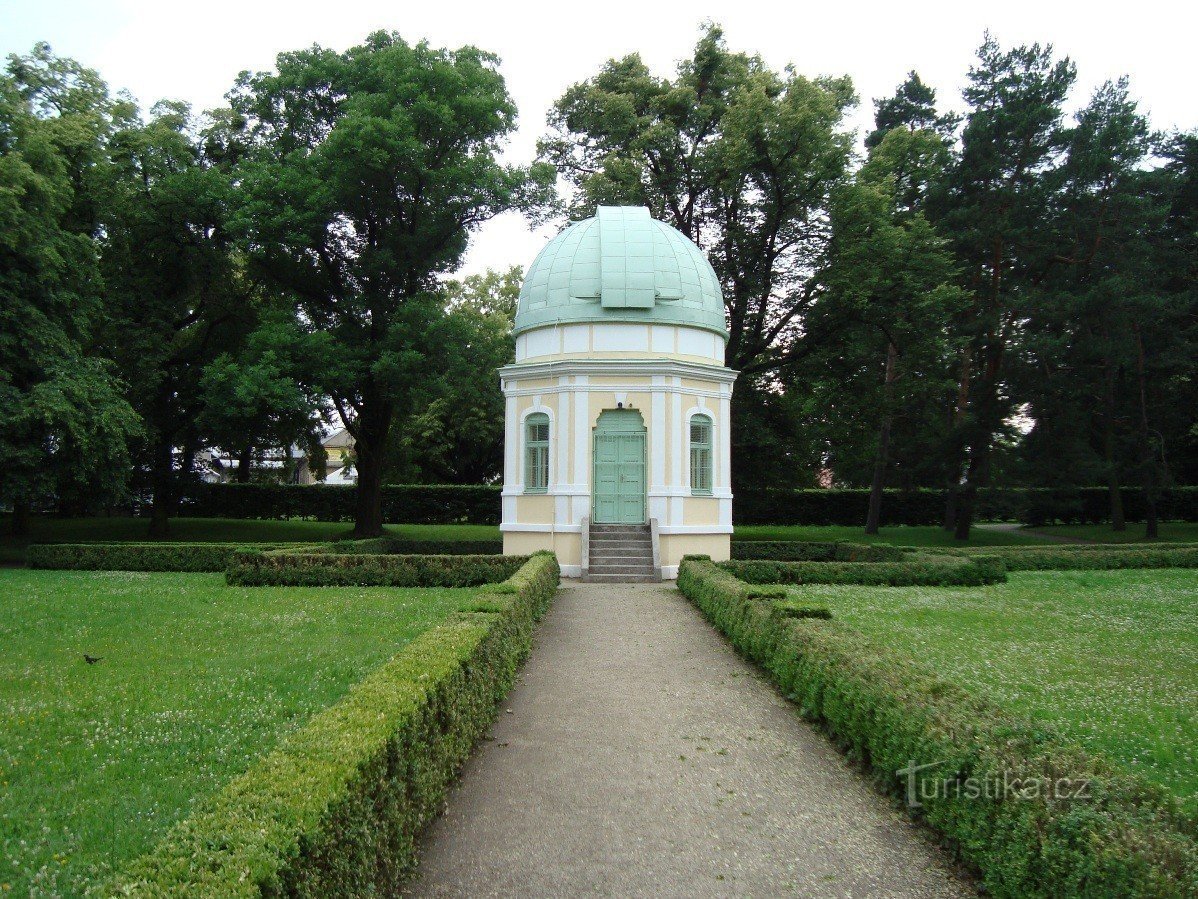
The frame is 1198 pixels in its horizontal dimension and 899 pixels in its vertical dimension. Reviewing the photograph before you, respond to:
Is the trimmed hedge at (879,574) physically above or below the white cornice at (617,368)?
below

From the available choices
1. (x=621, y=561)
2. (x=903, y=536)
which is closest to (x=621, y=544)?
(x=621, y=561)

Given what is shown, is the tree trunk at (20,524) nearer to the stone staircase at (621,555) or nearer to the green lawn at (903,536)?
the stone staircase at (621,555)

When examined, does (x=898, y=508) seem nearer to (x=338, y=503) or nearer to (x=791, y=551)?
(x=791, y=551)

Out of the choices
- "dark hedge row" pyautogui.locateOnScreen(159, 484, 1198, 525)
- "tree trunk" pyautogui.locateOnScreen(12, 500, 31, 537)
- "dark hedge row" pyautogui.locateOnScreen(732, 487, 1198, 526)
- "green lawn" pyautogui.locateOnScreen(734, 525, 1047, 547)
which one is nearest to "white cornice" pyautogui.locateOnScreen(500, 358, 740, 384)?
"green lawn" pyautogui.locateOnScreen(734, 525, 1047, 547)

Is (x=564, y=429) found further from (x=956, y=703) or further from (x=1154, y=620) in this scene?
(x=956, y=703)

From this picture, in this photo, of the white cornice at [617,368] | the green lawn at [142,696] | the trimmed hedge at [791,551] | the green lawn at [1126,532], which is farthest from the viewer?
the green lawn at [1126,532]

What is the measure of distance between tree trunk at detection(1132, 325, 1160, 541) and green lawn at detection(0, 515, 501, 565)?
2324cm

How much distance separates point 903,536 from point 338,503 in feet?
81.9

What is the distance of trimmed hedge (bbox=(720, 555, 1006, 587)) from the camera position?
19.8m

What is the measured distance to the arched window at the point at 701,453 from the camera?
75.3ft

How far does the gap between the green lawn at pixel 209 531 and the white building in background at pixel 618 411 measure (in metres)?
8.89

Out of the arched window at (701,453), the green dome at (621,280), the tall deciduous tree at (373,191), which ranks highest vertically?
the tall deciduous tree at (373,191)

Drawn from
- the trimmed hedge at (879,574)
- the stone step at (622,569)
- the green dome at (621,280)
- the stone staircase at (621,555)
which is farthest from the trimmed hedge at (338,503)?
the trimmed hedge at (879,574)

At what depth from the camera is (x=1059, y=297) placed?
30.3 m
